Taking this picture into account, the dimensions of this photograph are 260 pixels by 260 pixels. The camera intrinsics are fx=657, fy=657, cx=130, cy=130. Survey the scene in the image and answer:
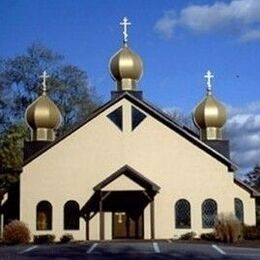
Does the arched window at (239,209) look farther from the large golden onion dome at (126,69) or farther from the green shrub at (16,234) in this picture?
the green shrub at (16,234)

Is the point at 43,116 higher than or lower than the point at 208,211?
higher

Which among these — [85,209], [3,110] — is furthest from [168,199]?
[3,110]

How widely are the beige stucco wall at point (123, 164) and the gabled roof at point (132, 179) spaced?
1201mm

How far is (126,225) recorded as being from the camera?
110ft

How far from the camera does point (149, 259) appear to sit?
2019 centimetres

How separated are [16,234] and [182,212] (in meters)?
8.39

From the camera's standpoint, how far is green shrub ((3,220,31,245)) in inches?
1207

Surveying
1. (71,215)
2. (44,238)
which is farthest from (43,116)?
(44,238)

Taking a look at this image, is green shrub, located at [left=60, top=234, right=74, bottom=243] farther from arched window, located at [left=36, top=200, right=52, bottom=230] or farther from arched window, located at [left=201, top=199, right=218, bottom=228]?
arched window, located at [left=201, top=199, right=218, bottom=228]

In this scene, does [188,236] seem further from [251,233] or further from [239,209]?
[239,209]

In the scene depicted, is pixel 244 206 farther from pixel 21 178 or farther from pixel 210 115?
pixel 21 178

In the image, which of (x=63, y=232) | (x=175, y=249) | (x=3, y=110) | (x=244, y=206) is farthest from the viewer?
(x=3, y=110)

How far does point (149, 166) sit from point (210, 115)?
15.7 feet

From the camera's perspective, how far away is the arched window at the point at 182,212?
3322 cm
